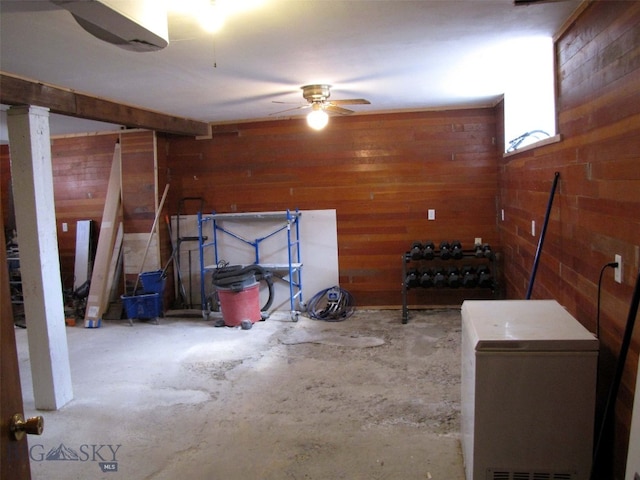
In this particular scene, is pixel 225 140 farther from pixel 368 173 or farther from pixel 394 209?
pixel 394 209

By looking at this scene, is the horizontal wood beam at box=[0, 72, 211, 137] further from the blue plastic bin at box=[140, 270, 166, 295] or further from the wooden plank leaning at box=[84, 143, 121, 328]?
the blue plastic bin at box=[140, 270, 166, 295]

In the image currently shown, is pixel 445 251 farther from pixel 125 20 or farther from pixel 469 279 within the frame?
pixel 125 20

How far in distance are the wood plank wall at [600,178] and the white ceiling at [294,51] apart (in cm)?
32

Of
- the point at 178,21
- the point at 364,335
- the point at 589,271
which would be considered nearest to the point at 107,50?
the point at 178,21

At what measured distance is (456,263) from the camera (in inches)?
216

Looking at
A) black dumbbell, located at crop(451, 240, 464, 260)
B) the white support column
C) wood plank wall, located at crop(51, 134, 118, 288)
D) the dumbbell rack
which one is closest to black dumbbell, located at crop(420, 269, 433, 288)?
the dumbbell rack

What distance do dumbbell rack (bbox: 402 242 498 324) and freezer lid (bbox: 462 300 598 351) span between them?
2.64 m

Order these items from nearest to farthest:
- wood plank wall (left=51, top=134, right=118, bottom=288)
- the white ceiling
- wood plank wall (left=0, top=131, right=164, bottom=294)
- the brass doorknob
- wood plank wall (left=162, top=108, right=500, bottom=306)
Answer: the brass doorknob, the white ceiling, wood plank wall (left=162, top=108, right=500, bottom=306), wood plank wall (left=0, top=131, right=164, bottom=294), wood plank wall (left=51, top=134, right=118, bottom=288)

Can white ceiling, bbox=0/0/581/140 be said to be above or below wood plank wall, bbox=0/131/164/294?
above

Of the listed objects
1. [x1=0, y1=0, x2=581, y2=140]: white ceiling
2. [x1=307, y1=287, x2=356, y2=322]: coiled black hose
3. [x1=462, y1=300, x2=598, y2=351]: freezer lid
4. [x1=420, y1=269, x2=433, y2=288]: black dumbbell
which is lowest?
[x1=307, y1=287, x2=356, y2=322]: coiled black hose

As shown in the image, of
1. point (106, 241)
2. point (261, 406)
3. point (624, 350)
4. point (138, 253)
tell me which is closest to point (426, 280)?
point (261, 406)

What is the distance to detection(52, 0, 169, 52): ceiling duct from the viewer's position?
5.46 ft

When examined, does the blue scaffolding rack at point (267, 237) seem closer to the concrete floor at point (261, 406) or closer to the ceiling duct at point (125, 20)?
→ the concrete floor at point (261, 406)

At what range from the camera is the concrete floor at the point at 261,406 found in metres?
2.62
